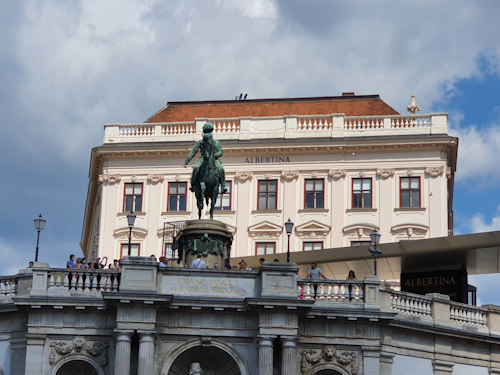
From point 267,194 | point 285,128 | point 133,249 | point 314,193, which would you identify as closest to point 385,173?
point 314,193

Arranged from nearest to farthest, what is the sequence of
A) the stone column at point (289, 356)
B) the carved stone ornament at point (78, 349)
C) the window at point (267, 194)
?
the stone column at point (289, 356) → the carved stone ornament at point (78, 349) → the window at point (267, 194)

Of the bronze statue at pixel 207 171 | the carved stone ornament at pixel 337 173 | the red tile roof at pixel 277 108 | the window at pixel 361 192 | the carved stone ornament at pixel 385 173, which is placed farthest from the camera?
the red tile roof at pixel 277 108

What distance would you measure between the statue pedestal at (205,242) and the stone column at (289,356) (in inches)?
214

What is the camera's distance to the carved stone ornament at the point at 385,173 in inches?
3035

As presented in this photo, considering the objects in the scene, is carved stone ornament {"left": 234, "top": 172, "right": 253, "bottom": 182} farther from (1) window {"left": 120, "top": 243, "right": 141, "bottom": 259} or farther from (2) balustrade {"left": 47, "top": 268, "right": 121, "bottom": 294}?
(2) balustrade {"left": 47, "top": 268, "right": 121, "bottom": 294}

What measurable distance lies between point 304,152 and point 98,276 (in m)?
36.2

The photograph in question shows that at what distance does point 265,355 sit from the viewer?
42375mm

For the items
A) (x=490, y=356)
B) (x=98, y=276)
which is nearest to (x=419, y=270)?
(x=490, y=356)

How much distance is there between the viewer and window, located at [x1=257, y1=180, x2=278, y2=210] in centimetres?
7794

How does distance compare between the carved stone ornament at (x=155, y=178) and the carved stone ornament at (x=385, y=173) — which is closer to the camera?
the carved stone ornament at (x=385, y=173)

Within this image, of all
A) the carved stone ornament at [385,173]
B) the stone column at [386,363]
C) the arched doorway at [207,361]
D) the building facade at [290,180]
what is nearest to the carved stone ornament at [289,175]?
the building facade at [290,180]

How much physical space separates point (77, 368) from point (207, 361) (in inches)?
185

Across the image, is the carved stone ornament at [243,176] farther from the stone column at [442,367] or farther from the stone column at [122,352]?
the stone column at [122,352]

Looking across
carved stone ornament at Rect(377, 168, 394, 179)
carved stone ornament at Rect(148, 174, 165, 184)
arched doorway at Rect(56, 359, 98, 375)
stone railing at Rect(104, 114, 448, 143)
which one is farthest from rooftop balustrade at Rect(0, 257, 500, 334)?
stone railing at Rect(104, 114, 448, 143)
